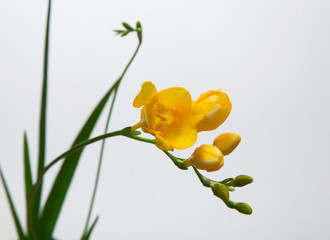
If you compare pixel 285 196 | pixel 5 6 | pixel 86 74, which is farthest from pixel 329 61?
pixel 5 6

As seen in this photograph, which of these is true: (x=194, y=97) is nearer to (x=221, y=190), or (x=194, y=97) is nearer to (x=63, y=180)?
(x=63, y=180)

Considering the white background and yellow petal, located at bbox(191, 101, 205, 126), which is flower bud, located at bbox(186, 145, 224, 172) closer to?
yellow petal, located at bbox(191, 101, 205, 126)

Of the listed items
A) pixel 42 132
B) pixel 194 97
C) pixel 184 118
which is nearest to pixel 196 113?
pixel 184 118

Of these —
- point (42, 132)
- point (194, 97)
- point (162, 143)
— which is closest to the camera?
point (162, 143)

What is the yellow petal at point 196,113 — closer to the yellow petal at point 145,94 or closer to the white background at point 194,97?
the yellow petal at point 145,94

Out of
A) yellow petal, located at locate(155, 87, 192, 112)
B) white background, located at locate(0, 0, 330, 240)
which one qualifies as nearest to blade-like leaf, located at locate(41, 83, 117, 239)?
yellow petal, located at locate(155, 87, 192, 112)

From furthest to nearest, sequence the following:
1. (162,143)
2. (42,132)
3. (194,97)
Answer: (194,97) → (42,132) → (162,143)

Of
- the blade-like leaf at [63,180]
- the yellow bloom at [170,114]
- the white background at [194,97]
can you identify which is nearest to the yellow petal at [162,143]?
the yellow bloom at [170,114]
